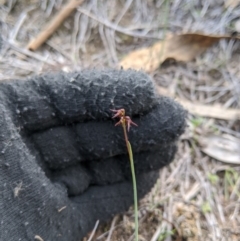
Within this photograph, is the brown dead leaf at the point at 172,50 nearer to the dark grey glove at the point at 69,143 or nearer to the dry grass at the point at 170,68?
the dry grass at the point at 170,68

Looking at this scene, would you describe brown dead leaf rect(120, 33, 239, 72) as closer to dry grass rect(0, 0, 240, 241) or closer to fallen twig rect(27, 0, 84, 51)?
dry grass rect(0, 0, 240, 241)

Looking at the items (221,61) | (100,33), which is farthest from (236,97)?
(100,33)

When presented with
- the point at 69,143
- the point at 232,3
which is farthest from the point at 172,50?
the point at 69,143

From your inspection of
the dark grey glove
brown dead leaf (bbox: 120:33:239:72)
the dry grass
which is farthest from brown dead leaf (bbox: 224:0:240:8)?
the dark grey glove

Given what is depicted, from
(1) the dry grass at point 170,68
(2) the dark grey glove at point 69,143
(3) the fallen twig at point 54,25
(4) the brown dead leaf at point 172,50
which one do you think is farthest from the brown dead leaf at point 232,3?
(2) the dark grey glove at point 69,143

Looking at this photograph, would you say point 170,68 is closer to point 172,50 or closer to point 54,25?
point 172,50

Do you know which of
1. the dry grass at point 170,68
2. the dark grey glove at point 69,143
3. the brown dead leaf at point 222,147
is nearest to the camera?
the dark grey glove at point 69,143
